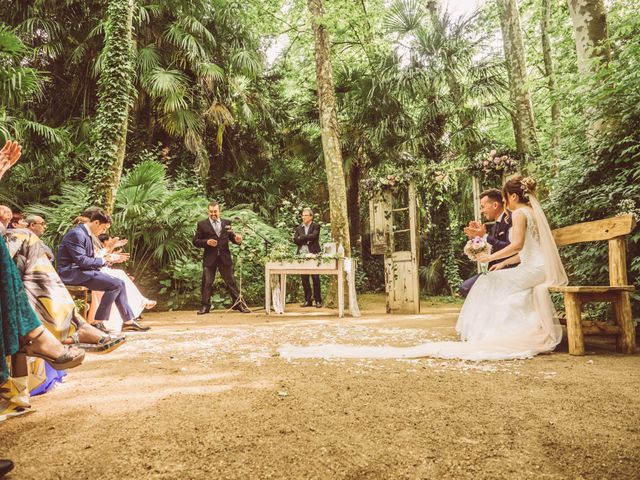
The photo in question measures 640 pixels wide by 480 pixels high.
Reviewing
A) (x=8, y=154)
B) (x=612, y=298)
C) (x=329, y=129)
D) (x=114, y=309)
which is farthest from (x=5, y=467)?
(x=329, y=129)

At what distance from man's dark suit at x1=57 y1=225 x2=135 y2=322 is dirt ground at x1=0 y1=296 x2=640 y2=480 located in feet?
5.54

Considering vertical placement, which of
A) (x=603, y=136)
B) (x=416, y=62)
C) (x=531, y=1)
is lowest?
(x=603, y=136)

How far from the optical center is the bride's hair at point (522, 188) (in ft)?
14.2

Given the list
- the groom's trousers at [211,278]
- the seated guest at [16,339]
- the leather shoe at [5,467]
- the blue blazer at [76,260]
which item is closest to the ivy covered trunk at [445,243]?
the groom's trousers at [211,278]

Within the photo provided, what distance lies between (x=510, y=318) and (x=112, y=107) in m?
7.28

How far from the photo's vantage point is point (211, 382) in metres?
2.91

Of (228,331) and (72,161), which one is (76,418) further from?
(72,161)

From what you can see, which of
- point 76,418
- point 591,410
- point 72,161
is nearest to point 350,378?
point 591,410

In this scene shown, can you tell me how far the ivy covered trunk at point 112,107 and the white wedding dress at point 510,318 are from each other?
16.9ft

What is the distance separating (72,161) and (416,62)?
933cm

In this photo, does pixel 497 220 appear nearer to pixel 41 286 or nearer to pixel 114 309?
pixel 41 286

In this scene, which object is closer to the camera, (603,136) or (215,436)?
(215,436)

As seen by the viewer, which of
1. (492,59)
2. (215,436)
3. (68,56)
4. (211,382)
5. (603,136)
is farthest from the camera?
(492,59)

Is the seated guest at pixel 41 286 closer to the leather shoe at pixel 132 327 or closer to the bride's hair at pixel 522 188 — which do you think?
the leather shoe at pixel 132 327
